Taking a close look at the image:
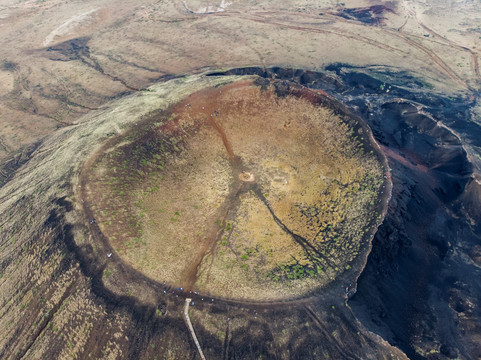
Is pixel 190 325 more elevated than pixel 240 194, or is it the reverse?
pixel 240 194

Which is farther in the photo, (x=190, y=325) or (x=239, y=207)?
(x=239, y=207)

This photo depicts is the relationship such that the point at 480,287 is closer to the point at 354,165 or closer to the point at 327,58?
the point at 354,165

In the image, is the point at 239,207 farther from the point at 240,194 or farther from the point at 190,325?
the point at 190,325

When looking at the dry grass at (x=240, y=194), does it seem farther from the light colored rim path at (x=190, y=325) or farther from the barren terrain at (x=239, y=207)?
the light colored rim path at (x=190, y=325)

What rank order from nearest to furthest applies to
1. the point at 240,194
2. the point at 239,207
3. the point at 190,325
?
the point at 190,325, the point at 239,207, the point at 240,194

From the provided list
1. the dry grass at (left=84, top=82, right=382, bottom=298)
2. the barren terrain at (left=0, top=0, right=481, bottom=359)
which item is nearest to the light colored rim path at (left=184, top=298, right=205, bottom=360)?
the barren terrain at (left=0, top=0, right=481, bottom=359)

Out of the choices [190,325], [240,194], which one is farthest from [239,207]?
[190,325]

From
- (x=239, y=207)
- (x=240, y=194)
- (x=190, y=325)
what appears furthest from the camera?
(x=240, y=194)

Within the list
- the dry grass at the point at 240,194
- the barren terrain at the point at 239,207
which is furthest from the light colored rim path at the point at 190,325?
the dry grass at the point at 240,194

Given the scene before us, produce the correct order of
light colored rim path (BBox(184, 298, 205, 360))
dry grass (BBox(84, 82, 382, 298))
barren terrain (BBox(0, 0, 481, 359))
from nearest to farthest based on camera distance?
light colored rim path (BBox(184, 298, 205, 360)), barren terrain (BBox(0, 0, 481, 359)), dry grass (BBox(84, 82, 382, 298))

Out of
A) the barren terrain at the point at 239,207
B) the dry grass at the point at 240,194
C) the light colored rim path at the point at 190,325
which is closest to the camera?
the light colored rim path at the point at 190,325

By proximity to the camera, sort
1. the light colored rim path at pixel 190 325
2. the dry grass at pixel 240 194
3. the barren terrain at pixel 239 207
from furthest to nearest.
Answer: the dry grass at pixel 240 194, the barren terrain at pixel 239 207, the light colored rim path at pixel 190 325

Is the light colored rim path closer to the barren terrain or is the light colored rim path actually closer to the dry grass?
the barren terrain
